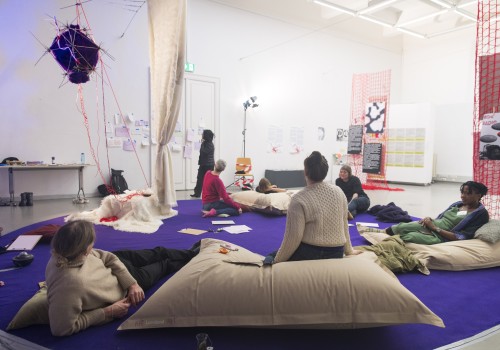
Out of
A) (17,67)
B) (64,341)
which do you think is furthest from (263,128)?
(64,341)

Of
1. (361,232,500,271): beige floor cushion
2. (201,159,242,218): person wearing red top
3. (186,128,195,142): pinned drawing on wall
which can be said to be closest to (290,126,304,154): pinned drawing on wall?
(186,128,195,142): pinned drawing on wall

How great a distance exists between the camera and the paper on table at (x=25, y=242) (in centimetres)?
329

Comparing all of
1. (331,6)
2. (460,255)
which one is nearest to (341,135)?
(331,6)

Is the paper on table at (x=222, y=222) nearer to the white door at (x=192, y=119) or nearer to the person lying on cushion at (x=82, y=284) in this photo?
the person lying on cushion at (x=82, y=284)

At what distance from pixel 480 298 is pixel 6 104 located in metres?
7.25

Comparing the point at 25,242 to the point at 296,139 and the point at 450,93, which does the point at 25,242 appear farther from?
the point at 450,93

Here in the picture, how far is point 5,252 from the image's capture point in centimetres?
322

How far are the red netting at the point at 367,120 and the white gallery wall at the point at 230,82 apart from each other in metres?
0.54

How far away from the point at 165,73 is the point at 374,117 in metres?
6.26

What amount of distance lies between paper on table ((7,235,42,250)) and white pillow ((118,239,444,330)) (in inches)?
81.0

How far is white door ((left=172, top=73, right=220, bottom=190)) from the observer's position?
7.84m

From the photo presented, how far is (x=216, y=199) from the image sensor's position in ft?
16.8

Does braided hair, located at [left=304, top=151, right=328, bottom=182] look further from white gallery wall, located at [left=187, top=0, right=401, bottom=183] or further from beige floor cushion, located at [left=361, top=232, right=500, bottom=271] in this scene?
white gallery wall, located at [left=187, top=0, right=401, bottom=183]

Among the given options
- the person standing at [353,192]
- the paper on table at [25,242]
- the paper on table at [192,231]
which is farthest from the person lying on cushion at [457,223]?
the paper on table at [25,242]
